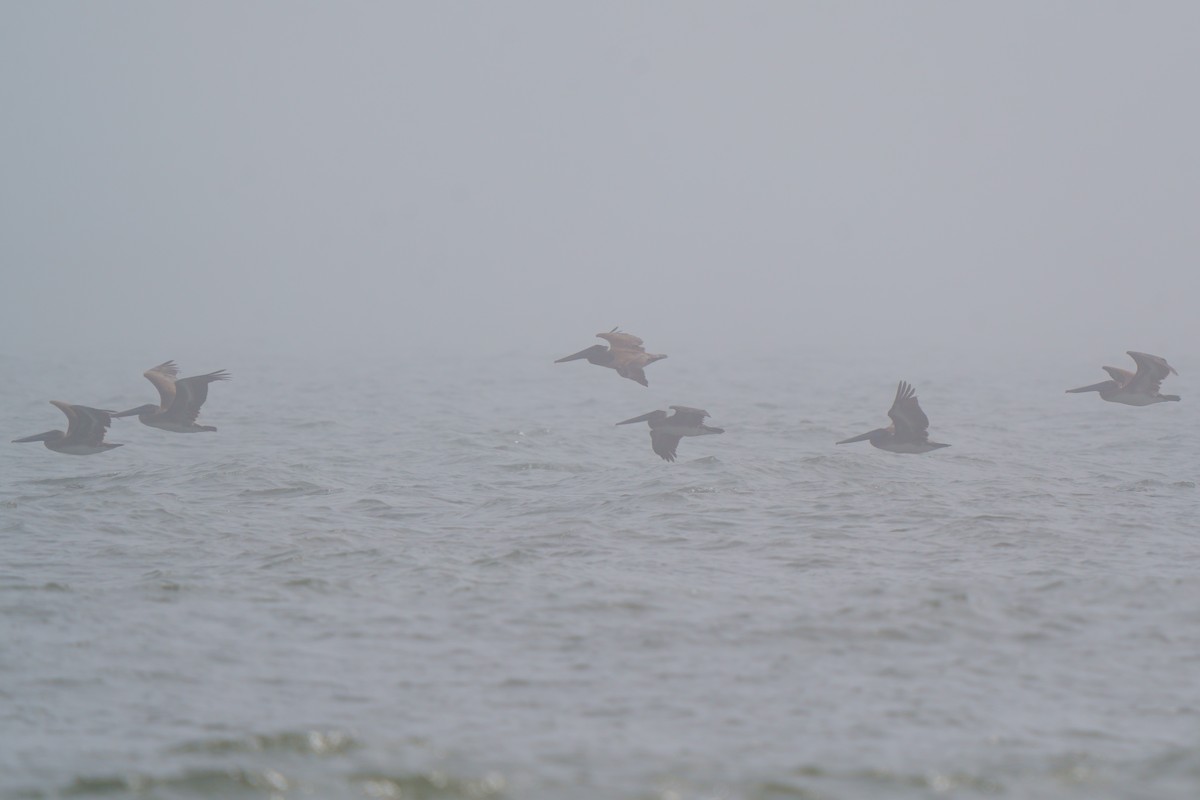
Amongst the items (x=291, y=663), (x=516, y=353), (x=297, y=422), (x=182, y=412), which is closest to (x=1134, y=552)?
(x=291, y=663)

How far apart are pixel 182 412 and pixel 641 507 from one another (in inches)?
233

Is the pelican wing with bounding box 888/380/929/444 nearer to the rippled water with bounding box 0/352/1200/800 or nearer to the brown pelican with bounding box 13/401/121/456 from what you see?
the rippled water with bounding box 0/352/1200/800

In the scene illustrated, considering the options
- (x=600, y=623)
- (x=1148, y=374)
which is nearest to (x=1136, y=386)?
(x=1148, y=374)

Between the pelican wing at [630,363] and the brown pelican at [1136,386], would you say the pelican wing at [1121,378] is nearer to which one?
the brown pelican at [1136,386]

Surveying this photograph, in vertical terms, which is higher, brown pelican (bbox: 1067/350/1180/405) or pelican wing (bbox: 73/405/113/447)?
brown pelican (bbox: 1067/350/1180/405)

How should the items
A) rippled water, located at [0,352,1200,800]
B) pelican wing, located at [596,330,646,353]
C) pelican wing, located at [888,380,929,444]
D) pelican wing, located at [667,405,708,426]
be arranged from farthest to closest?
pelican wing, located at [596,330,646,353], pelican wing, located at [667,405,708,426], pelican wing, located at [888,380,929,444], rippled water, located at [0,352,1200,800]

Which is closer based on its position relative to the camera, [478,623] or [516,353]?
[478,623]

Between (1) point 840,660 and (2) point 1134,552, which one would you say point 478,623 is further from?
(2) point 1134,552

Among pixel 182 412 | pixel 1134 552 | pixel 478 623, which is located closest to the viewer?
pixel 478 623

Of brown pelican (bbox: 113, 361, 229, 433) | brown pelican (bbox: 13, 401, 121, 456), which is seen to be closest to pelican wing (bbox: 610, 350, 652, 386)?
brown pelican (bbox: 113, 361, 229, 433)

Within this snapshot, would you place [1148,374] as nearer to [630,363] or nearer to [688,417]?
[688,417]

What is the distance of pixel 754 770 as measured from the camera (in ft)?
28.8

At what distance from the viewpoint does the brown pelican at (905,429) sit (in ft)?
50.2

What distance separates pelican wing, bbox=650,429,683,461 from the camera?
16.7m
